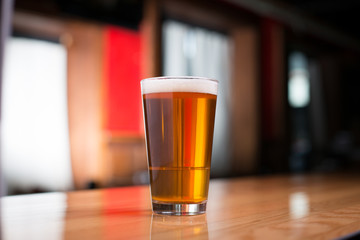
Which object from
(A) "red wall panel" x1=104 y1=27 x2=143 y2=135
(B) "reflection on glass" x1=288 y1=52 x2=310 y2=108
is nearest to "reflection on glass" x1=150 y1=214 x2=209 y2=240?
(A) "red wall panel" x1=104 y1=27 x2=143 y2=135

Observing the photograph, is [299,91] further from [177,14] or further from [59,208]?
[59,208]

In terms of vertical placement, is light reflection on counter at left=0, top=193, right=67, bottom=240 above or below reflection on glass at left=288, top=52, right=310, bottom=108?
below

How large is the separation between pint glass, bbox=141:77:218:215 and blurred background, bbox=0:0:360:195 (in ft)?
10.8

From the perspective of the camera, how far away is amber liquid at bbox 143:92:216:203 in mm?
499

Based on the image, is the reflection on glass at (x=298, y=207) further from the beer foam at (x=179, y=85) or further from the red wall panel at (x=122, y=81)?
the red wall panel at (x=122, y=81)

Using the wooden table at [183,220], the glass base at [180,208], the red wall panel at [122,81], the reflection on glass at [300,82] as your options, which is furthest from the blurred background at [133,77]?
the glass base at [180,208]

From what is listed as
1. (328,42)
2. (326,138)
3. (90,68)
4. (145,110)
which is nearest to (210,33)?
(90,68)

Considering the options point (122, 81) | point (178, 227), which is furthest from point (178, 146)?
point (122, 81)

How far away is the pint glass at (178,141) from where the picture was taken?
0.50 metres

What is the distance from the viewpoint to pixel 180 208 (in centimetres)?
48

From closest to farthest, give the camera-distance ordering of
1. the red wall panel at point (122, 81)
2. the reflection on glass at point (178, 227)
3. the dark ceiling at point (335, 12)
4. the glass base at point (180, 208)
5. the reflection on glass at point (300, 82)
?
1. the reflection on glass at point (178, 227)
2. the glass base at point (180, 208)
3. the red wall panel at point (122, 81)
4. the dark ceiling at point (335, 12)
5. the reflection on glass at point (300, 82)

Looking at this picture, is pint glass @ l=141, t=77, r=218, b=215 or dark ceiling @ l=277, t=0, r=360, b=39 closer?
pint glass @ l=141, t=77, r=218, b=215

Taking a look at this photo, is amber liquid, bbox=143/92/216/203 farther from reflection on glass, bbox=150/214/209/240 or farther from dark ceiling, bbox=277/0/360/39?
dark ceiling, bbox=277/0/360/39

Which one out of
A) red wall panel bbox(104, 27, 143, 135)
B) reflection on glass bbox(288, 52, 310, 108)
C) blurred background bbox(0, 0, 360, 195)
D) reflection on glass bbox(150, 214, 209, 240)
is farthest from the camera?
reflection on glass bbox(288, 52, 310, 108)
